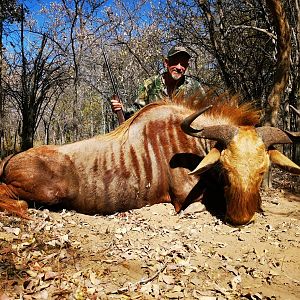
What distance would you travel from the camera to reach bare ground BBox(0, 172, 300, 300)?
3.02m

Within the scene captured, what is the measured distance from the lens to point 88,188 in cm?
544

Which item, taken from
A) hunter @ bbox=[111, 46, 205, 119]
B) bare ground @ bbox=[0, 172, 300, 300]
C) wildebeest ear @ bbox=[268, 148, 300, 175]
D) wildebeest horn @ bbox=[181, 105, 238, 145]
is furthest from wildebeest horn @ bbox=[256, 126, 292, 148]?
hunter @ bbox=[111, 46, 205, 119]

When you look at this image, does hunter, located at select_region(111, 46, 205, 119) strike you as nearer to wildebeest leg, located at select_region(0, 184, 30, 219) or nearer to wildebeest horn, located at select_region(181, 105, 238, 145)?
wildebeest horn, located at select_region(181, 105, 238, 145)

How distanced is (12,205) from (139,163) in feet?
6.05

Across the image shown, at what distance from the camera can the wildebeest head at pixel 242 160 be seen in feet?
14.8

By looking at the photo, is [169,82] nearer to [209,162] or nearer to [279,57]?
[279,57]

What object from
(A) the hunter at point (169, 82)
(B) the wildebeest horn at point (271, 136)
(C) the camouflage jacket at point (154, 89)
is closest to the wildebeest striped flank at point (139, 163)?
(B) the wildebeest horn at point (271, 136)

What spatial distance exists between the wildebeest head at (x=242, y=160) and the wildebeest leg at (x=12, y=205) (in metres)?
2.29

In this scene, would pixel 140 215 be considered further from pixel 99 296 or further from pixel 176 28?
pixel 176 28

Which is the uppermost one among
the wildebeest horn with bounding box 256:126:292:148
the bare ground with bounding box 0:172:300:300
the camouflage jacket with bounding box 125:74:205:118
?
the camouflage jacket with bounding box 125:74:205:118

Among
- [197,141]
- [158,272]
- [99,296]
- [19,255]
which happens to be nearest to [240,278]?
[158,272]

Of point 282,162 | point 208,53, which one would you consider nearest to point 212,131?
point 282,162

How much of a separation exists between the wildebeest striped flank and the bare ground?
253 millimetres

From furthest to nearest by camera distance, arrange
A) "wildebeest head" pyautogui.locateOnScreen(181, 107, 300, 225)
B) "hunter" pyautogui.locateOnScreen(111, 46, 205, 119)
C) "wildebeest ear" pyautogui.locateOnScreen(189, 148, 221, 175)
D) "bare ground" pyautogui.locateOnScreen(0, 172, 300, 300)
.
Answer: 1. "hunter" pyautogui.locateOnScreen(111, 46, 205, 119)
2. "wildebeest ear" pyautogui.locateOnScreen(189, 148, 221, 175)
3. "wildebeest head" pyautogui.locateOnScreen(181, 107, 300, 225)
4. "bare ground" pyautogui.locateOnScreen(0, 172, 300, 300)
